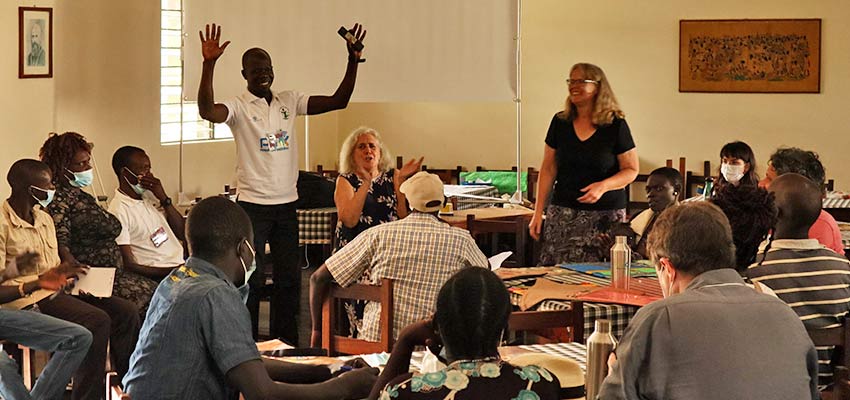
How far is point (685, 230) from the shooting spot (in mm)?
2688

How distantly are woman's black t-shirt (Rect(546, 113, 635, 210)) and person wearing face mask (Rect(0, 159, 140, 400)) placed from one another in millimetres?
2274

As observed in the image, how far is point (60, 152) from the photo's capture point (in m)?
5.90

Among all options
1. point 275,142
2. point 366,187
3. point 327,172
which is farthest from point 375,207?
point 327,172

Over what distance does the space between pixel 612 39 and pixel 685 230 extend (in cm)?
902

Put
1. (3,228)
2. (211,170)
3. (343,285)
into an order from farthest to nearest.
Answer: (211,170), (3,228), (343,285)

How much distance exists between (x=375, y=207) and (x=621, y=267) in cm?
192

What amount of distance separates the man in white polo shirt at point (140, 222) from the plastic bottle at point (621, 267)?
99.8 inches

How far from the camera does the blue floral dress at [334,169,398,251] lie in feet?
20.1

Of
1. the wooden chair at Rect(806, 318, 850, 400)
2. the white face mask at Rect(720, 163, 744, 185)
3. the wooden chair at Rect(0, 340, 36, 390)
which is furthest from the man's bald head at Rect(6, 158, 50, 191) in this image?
the white face mask at Rect(720, 163, 744, 185)

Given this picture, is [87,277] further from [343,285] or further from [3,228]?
[343,285]

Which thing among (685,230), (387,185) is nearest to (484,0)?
(387,185)

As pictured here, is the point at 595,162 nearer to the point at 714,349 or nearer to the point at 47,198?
the point at 47,198

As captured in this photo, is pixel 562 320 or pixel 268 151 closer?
pixel 562 320

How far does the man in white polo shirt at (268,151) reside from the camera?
6.03 metres
